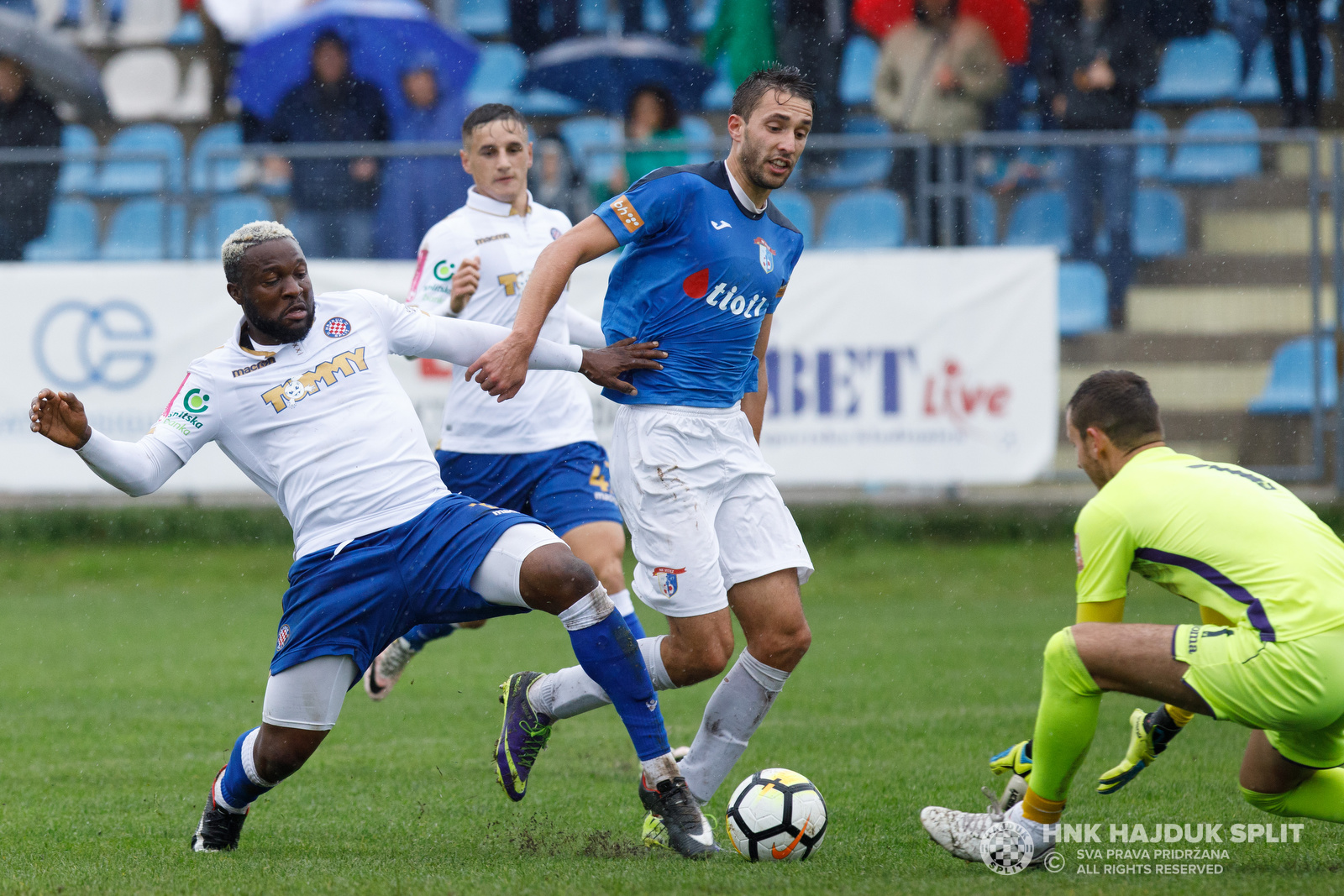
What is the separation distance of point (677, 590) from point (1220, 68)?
42.1ft

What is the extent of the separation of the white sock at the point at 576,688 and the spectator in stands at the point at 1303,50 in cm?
1201

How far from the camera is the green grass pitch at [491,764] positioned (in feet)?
14.8

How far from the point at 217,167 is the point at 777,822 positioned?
10.7 m

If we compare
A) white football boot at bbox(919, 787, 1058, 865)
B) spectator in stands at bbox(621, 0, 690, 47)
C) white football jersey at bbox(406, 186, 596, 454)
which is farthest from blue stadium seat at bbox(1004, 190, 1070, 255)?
white football boot at bbox(919, 787, 1058, 865)

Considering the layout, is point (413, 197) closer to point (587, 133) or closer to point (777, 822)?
point (587, 133)

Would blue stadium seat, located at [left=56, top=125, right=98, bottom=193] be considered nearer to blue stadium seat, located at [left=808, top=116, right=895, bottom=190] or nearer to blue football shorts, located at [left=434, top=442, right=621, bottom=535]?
blue stadium seat, located at [left=808, top=116, right=895, bottom=190]

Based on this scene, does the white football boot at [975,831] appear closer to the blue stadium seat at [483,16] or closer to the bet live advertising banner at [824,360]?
the bet live advertising banner at [824,360]

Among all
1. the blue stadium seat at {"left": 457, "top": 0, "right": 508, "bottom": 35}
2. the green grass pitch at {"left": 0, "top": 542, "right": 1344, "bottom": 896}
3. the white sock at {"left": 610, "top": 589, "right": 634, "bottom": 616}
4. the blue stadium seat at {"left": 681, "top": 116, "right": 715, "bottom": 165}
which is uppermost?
the blue stadium seat at {"left": 457, "top": 0, "right": 508, "bottom": 35}

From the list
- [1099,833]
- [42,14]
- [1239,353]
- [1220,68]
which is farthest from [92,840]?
[42,14]

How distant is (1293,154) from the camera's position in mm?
12578

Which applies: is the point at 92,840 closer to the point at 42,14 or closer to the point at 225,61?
Result: the point at 225,61

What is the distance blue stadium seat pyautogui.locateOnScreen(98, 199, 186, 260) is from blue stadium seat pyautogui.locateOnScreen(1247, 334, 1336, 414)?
9.35 meters

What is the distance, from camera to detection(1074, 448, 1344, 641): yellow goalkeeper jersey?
13.8ft

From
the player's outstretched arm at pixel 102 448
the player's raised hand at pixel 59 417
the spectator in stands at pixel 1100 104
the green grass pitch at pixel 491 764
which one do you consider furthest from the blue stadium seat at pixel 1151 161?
the player's raised hand at pixel 59 417
